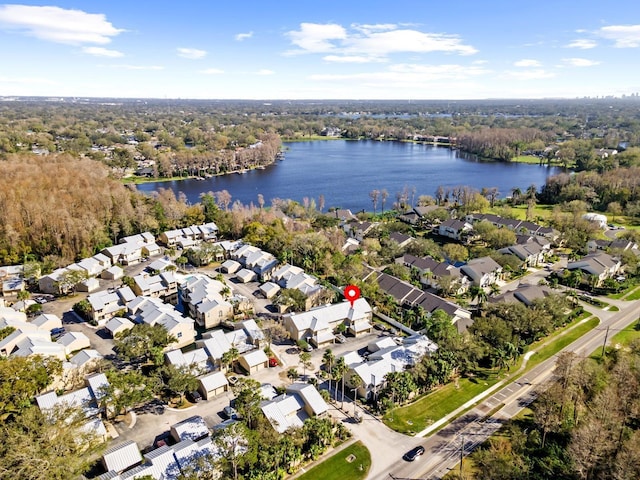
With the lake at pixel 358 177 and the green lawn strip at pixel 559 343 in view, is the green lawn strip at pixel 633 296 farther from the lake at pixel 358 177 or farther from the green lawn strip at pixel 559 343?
the lake at pixel 358 177

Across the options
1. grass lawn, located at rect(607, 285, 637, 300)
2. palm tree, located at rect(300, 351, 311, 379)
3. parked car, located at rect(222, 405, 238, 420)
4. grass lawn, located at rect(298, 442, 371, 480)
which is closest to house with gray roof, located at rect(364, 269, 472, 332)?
palm tree, located at rect(300, 351, 311, 379)

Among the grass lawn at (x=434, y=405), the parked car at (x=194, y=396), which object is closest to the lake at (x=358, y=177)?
the grass lawn at (x=434, y=405)

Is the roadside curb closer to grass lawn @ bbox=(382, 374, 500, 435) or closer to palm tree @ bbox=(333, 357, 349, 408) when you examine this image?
grass lawn @ bbox=(382, 374, 500, 435)

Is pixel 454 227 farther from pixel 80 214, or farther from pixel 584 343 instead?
pixel 80 214

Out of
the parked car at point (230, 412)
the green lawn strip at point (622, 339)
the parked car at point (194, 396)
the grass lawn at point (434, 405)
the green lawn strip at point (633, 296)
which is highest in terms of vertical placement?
the green lawn strip at point (633, 296)

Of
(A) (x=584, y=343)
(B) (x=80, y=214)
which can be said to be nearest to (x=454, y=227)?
(A) (x=584, y=343)
